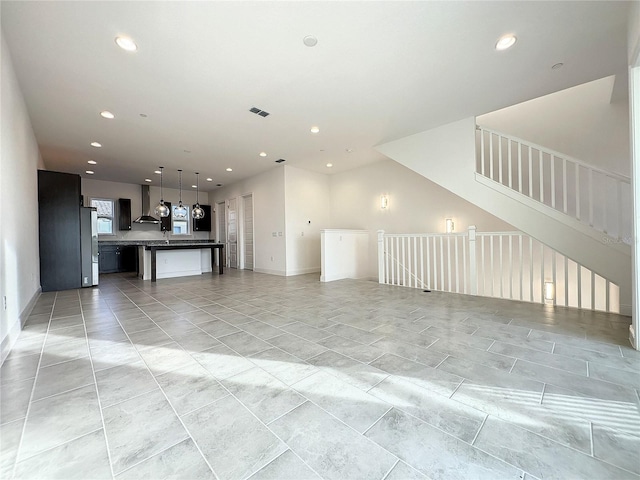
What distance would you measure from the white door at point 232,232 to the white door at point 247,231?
47 cm

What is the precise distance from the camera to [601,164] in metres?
4.17

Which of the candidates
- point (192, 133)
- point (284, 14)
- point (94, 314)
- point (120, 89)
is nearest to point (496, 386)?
point (284, 14)

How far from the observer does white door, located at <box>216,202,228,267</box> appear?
9773 mm

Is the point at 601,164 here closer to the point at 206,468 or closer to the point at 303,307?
the point at 303,307

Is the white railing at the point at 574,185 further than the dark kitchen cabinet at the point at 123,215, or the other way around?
the dark kitchen cabinet at the point at 123,215

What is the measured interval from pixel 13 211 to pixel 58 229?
272 centimetres

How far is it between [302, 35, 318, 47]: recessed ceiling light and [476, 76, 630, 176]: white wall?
425 centimetres

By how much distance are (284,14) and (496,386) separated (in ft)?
10.9

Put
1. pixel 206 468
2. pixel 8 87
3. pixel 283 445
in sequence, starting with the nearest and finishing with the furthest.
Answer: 1. pixel 206 468
2. pixel 283 445
3. pixel 8 87

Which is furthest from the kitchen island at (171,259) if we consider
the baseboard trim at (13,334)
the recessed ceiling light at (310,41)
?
the recessed ceiling light at (310,41)

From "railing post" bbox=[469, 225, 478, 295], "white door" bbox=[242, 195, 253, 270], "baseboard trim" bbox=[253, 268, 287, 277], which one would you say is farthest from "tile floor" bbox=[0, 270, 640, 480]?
"white door" bbox=[242, 195, 253, 270]

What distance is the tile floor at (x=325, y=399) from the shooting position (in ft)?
3.69

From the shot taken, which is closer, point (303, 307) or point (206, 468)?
Answer: point (206, 468)

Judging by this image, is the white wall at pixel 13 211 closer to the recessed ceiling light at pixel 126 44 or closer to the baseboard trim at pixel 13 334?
the baseboard trim at pixel 13 334
